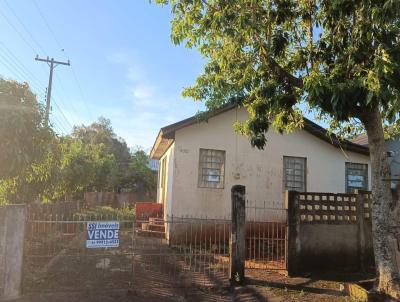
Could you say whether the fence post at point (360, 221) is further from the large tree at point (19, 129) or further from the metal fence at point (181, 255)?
the large tree at point (19, 129)

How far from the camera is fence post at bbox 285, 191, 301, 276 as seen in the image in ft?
29.3

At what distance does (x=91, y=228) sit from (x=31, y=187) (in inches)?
232

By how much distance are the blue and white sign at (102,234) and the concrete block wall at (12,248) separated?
1.25 m

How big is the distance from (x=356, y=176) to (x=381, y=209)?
7.93 meters

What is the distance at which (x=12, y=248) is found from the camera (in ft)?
23.3

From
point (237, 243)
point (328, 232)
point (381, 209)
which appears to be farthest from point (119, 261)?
point (381, 209)

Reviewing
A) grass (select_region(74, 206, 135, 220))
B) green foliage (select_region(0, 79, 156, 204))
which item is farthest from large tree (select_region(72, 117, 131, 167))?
grass (select_region(74, 206, 135, 220))

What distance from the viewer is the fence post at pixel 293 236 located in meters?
8.94

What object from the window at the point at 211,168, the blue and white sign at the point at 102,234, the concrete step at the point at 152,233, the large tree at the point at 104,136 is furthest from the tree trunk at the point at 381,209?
the large tree at the point at 104,136

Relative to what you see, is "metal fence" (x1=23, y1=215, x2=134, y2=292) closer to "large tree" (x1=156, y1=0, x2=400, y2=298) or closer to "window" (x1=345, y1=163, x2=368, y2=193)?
"large tree" (x1=156, y1=0, x2=400, y2=298)

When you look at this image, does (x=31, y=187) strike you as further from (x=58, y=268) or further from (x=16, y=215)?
(x=16, y=215)

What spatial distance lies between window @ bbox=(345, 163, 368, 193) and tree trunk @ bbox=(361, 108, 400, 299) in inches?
295

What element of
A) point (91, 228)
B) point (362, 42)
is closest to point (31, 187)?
point (91, 228)

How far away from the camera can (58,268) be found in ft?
29.6
